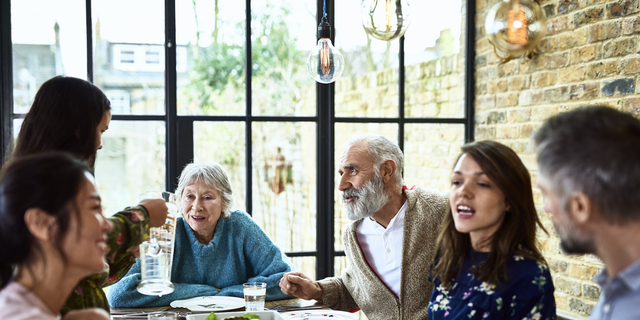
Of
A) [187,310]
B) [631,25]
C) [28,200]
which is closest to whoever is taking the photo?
[28,200]

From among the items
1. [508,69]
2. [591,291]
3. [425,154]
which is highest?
[508,69]

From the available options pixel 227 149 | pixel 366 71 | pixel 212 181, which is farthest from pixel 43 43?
pixel 366 71

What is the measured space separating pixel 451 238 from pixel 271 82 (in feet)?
7.88

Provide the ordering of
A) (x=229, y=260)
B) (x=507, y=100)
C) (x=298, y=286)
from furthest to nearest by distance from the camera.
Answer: (x=507, y=100), (x=229, y=260), (x=298, y=286)

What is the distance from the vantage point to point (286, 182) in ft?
13.4

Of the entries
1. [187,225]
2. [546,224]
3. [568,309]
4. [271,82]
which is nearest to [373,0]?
[187,225]

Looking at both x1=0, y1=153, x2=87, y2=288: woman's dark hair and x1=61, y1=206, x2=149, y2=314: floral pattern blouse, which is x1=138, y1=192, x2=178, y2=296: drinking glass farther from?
x1=0, y1=153, x2=87, y2=288: woman's dark hair

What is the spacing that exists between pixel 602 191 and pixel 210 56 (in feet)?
10.2

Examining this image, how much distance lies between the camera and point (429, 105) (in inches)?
167

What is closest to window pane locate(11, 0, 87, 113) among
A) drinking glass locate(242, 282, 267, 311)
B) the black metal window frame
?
the black metal window frame

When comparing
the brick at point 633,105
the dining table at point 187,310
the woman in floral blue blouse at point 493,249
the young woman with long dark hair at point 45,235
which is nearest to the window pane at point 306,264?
the dining table at point 187,310

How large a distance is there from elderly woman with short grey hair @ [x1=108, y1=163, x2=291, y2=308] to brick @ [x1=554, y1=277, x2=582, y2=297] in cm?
168

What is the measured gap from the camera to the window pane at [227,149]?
3.89 meters

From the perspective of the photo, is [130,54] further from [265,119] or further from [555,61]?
[555,61]
